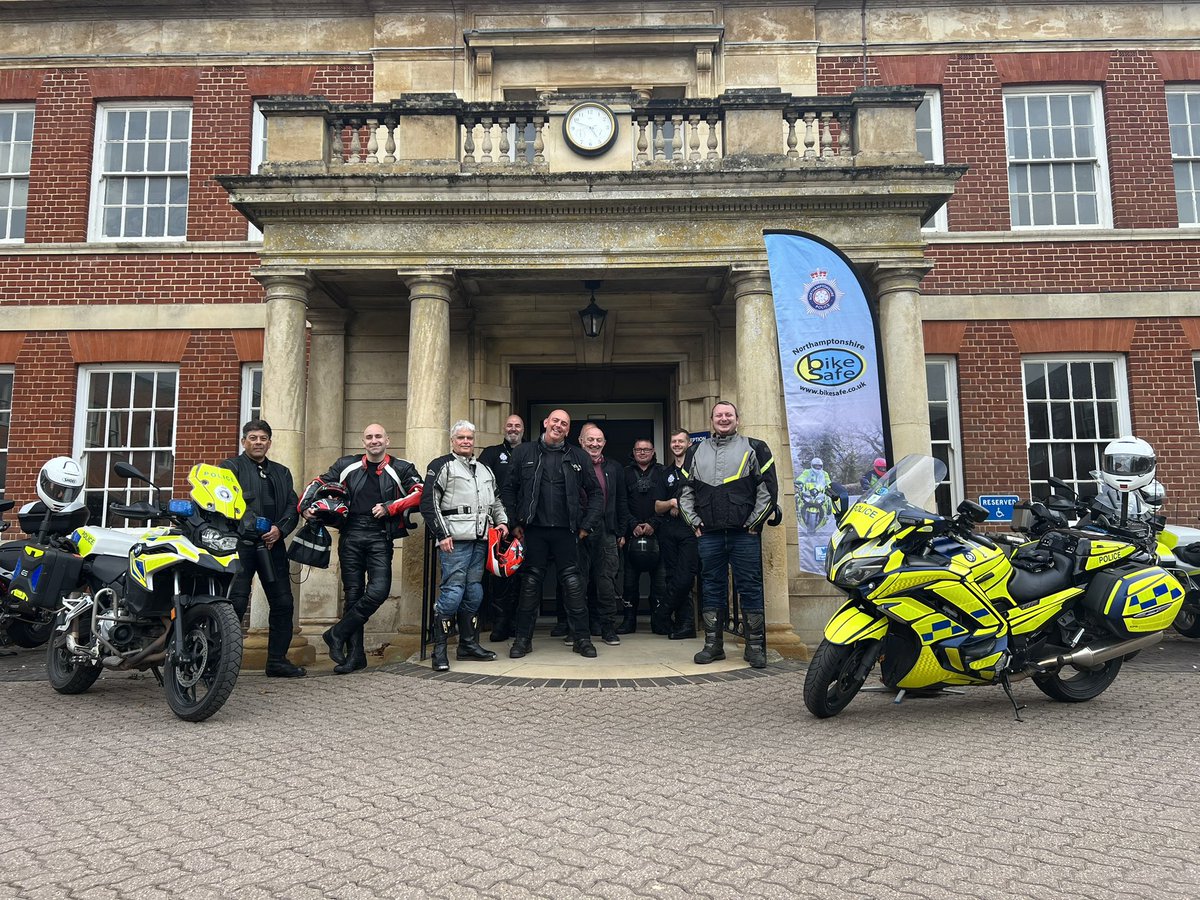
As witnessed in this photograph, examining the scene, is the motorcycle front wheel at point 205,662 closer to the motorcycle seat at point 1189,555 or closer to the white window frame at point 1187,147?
the motorcycle seat at point 1189,555

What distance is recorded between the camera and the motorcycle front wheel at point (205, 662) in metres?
4.61

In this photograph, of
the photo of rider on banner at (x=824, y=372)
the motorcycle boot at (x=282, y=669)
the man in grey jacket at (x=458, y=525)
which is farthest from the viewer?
the photo of rider on banner at (x=824, y=372)

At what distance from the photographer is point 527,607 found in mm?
6750

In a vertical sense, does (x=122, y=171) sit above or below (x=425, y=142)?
above

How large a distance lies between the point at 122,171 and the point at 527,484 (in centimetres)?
826

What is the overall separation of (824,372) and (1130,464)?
258 centimetres

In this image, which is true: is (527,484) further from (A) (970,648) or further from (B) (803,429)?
(A) (970,648)

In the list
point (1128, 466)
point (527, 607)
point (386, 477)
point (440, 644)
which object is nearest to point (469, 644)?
point (440, 644)

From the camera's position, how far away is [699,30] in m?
10.5

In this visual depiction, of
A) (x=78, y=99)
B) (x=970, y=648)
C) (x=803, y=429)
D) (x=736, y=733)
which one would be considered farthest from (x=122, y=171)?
(x=970, y=648)

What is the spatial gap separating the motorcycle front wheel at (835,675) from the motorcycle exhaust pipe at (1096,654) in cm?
115

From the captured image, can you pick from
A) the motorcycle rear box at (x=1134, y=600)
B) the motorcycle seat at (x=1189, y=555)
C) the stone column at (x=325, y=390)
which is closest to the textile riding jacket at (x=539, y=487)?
the stone column at (x=325, y=390)

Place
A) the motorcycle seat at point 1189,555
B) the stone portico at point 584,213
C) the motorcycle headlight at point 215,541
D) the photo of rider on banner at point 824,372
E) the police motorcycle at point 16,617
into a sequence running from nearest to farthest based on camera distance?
1. the motorcycle headlight at point 215,541
2. the photo of rider on banner at point 824,372
3. the police motorcycle at point 16,617
4. the stone portico at point 584,213
5. the motorcycle seat at point 1189,555

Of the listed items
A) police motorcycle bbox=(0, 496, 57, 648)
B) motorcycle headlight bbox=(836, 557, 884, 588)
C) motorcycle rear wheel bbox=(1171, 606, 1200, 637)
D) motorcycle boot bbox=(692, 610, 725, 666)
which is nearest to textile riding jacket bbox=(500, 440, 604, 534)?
motorcycle boot bbox=(692, 610, 725, 666)
